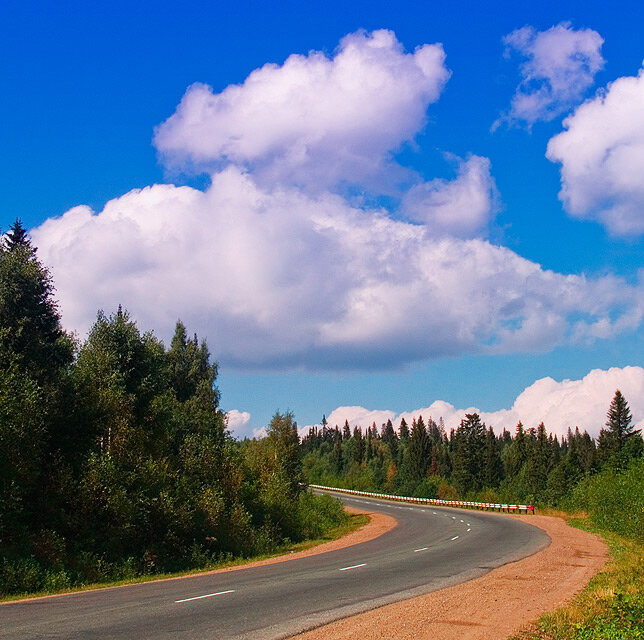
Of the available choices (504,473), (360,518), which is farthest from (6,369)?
(504,473)

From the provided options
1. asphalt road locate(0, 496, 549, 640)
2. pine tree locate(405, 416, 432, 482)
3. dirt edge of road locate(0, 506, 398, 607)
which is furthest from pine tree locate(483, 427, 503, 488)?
asphalt road locate(0, 496, 549, 640)

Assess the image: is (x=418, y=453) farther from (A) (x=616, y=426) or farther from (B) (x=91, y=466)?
(B) (x=91, y=466)

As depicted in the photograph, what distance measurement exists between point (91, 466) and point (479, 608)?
1563 cm

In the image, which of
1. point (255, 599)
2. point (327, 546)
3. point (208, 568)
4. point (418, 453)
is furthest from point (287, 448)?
point (418, 453)

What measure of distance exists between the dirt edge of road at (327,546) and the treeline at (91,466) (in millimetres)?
1971

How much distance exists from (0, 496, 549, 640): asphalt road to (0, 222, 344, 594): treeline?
5.06 metres

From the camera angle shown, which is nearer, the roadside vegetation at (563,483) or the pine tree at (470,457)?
the roadside vegetation at (563,483)

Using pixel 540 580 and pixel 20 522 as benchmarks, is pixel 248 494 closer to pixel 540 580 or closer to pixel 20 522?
pixel 20 522

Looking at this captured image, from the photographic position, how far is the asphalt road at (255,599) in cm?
1085

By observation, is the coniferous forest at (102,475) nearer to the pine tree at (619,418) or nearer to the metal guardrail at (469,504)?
the metal guardrail at (469,504)

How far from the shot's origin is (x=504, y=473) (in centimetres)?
13300

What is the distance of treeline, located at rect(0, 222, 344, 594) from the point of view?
Answer: 21.4 meters

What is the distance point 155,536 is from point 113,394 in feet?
19.5

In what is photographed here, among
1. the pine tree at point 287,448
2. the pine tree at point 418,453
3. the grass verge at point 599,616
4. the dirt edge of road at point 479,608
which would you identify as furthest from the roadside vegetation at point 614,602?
the pine tree at point 418,453
